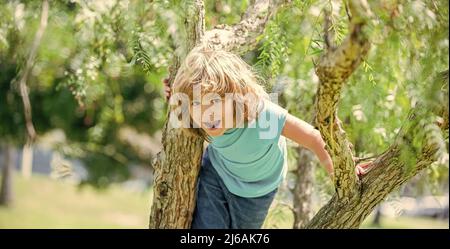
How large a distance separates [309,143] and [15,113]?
247 inches

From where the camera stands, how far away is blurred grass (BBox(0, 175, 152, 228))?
8.48 metres

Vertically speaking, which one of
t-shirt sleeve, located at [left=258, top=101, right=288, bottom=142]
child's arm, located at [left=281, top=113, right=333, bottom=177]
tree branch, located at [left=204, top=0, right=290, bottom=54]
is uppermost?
tree branch, located at [left=204, top=0, right=290, bottom=54]

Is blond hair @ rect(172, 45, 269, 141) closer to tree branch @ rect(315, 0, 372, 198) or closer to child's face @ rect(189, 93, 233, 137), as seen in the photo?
child's face @ rect(189, 93, 233, 137)

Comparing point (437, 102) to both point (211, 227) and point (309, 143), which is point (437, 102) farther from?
point (211, 227)

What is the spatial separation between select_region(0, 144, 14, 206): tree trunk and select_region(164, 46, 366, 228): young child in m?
6.66

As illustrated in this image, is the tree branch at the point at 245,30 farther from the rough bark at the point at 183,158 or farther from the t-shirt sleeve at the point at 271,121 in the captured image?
the t-shirt sleeve at the point at 271,121

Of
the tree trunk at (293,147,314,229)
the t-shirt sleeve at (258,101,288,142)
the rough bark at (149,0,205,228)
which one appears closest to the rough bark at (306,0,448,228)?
the t-shirt sleeve at (258,101,288,142)

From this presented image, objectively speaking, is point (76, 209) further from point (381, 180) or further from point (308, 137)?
point (381, 180)

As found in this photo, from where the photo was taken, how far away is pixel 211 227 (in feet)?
8.01

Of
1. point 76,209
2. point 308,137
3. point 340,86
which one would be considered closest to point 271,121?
point 308,137

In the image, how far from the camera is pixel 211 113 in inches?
91.7

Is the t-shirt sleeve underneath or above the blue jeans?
above

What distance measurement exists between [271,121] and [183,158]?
30 centimetres
